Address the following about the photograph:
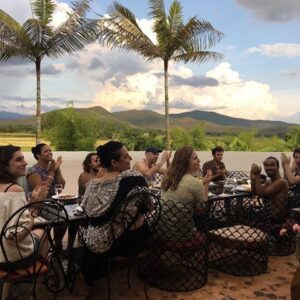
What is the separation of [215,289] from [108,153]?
1.74m

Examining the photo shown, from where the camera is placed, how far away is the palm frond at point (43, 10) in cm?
1092

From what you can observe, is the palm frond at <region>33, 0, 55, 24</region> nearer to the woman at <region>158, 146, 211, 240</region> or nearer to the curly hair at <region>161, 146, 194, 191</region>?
the curly hair at <region>161, 146, 194, 191</region>

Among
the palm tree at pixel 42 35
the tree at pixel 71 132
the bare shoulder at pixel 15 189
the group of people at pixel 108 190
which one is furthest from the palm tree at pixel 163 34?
the bare shoulder at pixel 15 189

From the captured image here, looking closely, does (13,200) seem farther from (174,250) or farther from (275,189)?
(275,189)

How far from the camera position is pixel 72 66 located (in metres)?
13.1

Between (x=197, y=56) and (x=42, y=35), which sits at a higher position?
(x=42, y=35)

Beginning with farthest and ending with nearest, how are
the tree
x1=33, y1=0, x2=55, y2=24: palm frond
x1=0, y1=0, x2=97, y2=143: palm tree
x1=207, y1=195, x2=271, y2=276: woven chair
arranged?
the tree < x1=33, y1=0, x2=55, y2=24: palm frond < x1=0, y1=0, x2=97, y2=143: palm tree < x1=207, y1=195, x2=271, y2=276: woven chair

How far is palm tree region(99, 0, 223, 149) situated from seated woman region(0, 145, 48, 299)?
361 inches

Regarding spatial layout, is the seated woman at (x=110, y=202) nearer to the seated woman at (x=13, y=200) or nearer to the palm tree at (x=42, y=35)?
the seated woman at (x=13, y=200)

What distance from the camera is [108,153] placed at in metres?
3.13

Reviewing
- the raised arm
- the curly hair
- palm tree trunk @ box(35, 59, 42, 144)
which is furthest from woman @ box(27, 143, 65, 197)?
palm tree trunk @ box(35, 59, 42, 144)

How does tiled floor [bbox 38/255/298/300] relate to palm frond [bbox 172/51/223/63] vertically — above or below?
below

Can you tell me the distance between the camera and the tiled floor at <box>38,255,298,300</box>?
3.47 meters

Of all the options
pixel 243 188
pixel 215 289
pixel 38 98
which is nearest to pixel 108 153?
pixel 215 289
